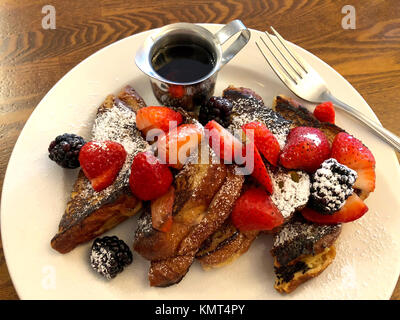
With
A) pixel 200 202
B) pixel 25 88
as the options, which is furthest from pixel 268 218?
pixel 25 88

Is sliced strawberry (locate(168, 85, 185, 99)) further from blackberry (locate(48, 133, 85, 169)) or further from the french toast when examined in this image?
blackberry (locate(48, 133, 85, 169))

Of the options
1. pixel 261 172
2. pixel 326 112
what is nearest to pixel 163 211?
pixel 261 172

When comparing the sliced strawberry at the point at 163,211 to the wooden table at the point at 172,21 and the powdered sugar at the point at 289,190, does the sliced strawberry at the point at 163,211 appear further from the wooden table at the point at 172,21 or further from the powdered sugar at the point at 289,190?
the wooden table at the point at 172,21

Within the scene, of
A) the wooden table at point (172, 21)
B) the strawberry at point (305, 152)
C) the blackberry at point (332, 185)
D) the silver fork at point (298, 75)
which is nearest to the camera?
the blackberry at point (332, 185)

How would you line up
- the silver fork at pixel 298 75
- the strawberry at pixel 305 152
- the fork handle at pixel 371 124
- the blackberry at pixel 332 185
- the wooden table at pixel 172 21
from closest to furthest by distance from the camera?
the blackberry at pixel 332 185, the strawberry at pixel 305 152, the fork handle at pixel 371 124, the silver fork at pixel 298 75, the wooden table at pixel 172 21

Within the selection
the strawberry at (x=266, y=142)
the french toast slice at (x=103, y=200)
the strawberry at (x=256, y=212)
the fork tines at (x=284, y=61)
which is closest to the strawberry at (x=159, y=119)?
the french toast slice at (x=103, y=200)

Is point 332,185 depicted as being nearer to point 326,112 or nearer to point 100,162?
point 326,112

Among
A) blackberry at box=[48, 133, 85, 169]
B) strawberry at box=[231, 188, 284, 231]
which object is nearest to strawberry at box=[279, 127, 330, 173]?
strawberry at box=[231, 188, 284, 231]
